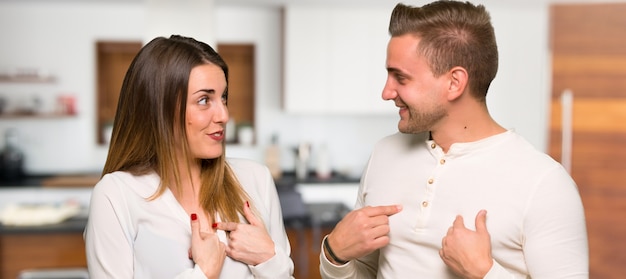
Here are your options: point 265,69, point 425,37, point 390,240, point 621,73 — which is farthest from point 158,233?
point 265,69

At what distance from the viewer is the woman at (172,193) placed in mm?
1604

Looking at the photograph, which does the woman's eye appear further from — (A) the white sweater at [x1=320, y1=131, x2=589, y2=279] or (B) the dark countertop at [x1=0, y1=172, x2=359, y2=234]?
(B) the dark countertop at [x1=0, y1=172, x2=359, y2=234]

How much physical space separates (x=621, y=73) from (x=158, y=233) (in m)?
3.90

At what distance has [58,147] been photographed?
5.84m

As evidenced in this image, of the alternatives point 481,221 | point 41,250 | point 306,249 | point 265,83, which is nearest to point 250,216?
point 481,221

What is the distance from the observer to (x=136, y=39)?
5809 mm

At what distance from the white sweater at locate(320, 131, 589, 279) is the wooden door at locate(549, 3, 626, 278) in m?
3.22

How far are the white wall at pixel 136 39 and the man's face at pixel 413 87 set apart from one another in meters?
4.23

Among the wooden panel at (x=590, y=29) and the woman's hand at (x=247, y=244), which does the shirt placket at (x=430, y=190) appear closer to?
the woman's hand at (x=247, y=244)

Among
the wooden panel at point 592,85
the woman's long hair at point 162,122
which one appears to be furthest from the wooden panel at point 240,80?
the woman's long hair at point 162,122

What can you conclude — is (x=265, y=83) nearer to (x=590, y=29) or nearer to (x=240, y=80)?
(x=240, y=80)

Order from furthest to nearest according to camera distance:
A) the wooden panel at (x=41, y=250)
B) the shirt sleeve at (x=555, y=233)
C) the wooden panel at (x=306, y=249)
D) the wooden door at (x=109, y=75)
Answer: the wooden door at (x=109, y=75), the wooden panel at (x=306, y=249), the wooden panel at (x=41, y=250), the shirt sleeve at (x=555, y=233)

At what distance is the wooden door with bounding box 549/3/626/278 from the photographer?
459 cm

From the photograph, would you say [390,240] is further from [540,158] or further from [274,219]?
[540,158]
